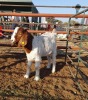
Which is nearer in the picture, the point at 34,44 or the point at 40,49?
the point at 34,44

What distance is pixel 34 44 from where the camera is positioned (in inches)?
210

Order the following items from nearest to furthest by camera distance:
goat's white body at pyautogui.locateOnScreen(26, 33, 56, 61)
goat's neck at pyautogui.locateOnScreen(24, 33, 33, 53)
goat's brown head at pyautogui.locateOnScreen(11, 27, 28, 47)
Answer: goat's brown head at pyautogui.locateOnScreen(11, 27, 28, 47) → goat's neck at pyautogui.locateOnScreen(24, 33, 33, 53) → goat's white body at pyautogui.locateOnScreen(26, 33, 56, 61)

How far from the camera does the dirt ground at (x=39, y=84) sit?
4422mm

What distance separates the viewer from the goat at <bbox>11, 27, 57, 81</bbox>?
16.6 ft

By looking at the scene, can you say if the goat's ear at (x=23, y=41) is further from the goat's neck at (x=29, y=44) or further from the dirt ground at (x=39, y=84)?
the dirt ground at (x=39, y=84)

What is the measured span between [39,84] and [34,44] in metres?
0.85

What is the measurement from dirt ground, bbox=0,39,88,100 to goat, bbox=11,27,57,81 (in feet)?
0.83

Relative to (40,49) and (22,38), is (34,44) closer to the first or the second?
(40,49)

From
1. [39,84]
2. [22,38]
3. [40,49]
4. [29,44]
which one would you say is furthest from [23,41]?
[39,84]

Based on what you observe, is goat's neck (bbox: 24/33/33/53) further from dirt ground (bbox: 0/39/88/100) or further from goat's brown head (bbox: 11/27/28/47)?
dirt ground (bbox: 0/39/88/100)

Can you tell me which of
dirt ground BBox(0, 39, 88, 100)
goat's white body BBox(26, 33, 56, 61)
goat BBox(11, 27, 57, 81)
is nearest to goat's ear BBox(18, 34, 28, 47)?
goat BBox(11, 27, 57, 81)

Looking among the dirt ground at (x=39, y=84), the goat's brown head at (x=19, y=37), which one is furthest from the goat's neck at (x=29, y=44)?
the dirt ground at (x=39, y=84)

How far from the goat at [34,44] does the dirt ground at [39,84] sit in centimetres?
25

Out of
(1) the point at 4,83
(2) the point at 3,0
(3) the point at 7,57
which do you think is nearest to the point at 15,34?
(1) the point at 4,83
